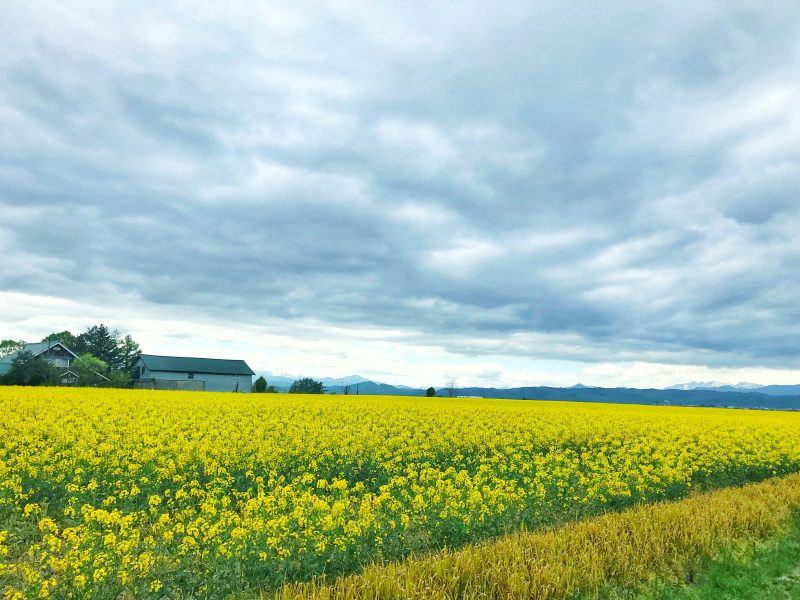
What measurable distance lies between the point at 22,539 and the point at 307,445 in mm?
8538

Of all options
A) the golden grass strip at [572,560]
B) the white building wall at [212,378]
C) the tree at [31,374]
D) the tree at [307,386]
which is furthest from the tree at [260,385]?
the golden grass strip at [572,560]

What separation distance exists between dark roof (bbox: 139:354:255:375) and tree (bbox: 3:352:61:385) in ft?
92.6

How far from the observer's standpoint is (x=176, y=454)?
1562 centimetres

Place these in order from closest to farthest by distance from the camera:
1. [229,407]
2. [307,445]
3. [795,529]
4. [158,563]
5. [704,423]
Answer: [158,563], [795,529], [307,445], [229,407], [704,423]

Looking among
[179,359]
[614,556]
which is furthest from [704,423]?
[179,359]

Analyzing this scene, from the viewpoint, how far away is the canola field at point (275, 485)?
828cm

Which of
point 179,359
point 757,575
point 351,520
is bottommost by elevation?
point 757,575

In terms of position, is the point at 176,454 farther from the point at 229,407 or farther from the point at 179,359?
the point at 179,359

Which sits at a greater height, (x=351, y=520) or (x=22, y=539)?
(x=351, y=520)

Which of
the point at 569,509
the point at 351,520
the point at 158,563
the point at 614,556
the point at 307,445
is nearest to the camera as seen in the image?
the point at 158,563

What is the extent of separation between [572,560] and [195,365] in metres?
88.3

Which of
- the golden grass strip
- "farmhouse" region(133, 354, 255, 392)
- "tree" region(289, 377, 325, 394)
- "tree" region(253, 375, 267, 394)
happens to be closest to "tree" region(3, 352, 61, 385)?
"tree" region(253, 375, 267, 394)

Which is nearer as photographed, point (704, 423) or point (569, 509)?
point (569, 509)

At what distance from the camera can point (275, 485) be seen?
1405 centimetres
